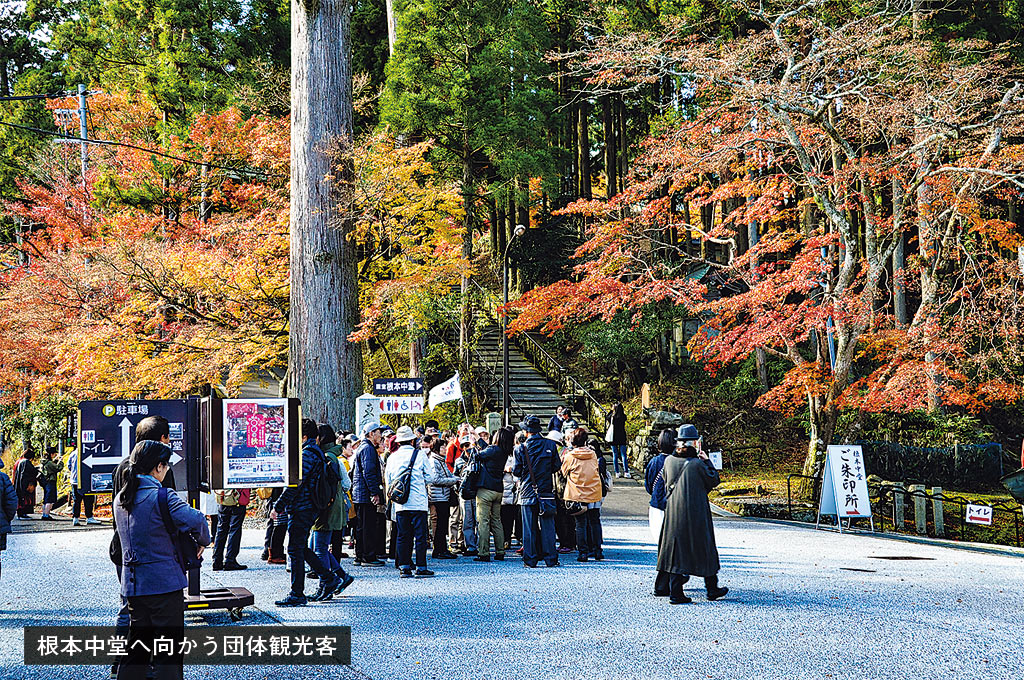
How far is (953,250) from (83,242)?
21.6 metres

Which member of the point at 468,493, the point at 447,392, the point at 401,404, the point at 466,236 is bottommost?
the point at 468,493

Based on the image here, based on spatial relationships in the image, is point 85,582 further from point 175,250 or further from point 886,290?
point 886,290

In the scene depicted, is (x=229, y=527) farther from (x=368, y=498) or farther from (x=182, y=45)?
(x=182, y=45)

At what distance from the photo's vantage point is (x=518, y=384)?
92.7 feet

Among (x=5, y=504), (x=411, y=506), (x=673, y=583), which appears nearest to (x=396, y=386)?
(x=411, y=506)

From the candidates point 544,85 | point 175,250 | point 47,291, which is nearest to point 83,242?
point 47,291

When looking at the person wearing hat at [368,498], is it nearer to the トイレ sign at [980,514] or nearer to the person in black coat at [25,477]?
the トイレ sign at [980,514]

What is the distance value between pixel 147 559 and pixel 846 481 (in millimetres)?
12402

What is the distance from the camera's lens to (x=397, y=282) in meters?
17.6

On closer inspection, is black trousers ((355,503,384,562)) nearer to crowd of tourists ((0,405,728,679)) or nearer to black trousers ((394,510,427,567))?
crowd of tourists ((0,405,728,679))

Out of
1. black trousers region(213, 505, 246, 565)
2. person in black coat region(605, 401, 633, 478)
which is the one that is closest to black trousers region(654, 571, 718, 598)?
black trousers region(213, 505, 246, 565)

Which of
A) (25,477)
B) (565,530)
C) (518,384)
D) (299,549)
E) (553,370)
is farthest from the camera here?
(553,370)

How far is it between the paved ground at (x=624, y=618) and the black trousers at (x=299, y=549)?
276mm

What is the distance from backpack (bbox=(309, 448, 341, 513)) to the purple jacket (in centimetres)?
277
